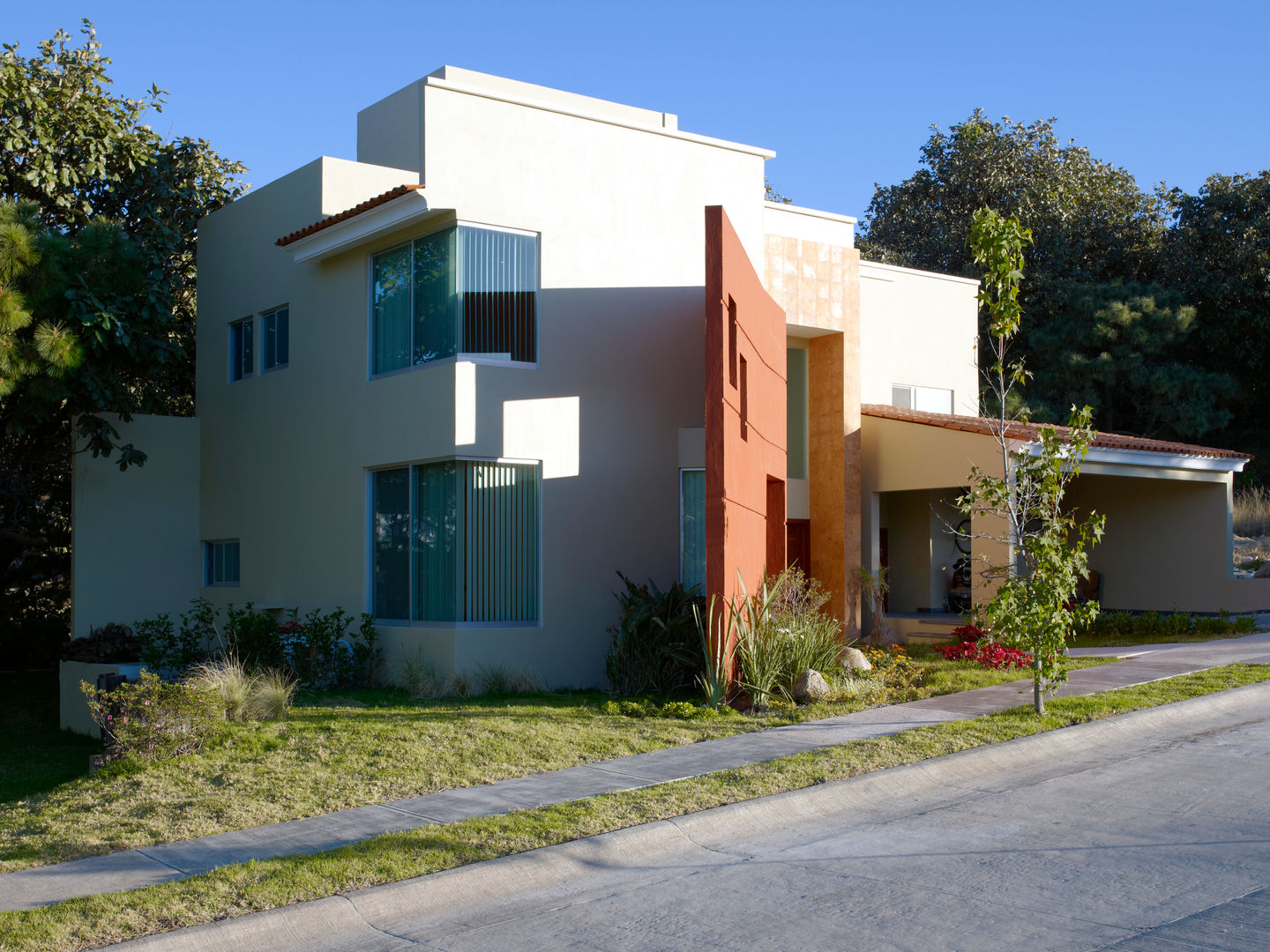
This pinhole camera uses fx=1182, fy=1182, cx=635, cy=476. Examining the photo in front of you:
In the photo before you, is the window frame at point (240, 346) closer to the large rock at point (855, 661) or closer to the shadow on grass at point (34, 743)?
the shadow on grass at point (34, 743)

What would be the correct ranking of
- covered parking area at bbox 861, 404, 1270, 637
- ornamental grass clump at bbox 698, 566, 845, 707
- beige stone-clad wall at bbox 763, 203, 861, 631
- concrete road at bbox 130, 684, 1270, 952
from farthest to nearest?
beige stone-clad wall at bbox 763, 203, 861, 631, covered parking area at bbox 861, 404, 1270, 637, ornamental grass clump at bbox 698, 566, 845, 707, concrete road at bbox 130, 684, 1270, 952

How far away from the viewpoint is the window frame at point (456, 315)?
45.9ft

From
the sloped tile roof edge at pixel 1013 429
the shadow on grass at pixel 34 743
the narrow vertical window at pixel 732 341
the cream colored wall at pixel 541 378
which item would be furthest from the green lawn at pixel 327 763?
the sloped tile roof edge at pixel 1013 429

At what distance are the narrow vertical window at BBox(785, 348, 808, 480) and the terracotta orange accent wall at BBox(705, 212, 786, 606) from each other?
8.84ft

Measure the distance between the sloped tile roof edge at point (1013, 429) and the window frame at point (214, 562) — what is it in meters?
9.99

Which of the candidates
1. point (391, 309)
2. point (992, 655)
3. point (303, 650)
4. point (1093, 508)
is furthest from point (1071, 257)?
point (303, 650)

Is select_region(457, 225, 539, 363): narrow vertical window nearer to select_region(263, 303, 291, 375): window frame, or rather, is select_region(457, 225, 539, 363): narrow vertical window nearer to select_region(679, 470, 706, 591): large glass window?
select_region(679, 470, 706, 591): large glass window

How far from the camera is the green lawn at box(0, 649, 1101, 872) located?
26.8ft

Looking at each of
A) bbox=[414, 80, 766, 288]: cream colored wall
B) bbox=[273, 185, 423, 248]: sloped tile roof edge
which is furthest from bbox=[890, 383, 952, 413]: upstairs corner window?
bbox=[273, 185, 423, 248]: sloped tile roof edge

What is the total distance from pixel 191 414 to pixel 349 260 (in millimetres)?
8007

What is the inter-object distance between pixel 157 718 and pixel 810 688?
20.3ft

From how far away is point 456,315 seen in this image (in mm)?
13930

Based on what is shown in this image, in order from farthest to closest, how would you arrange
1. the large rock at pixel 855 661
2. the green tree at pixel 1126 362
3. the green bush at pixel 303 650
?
the green tree at pixel 1126 362
the green bush at pixel 303 650
the large rock at pixel 855 661

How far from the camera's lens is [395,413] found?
47.9ft
